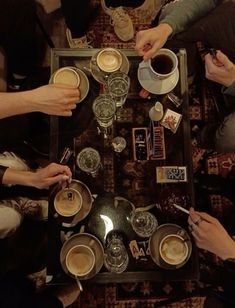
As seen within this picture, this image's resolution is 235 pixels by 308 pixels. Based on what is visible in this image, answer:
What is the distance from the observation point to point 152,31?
→ 5.31ft

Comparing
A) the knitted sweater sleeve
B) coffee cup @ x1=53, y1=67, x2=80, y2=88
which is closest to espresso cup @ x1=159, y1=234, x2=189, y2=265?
coffee cup @ x1=53, y1=67, x2=80, y2=88

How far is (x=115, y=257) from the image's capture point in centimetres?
156

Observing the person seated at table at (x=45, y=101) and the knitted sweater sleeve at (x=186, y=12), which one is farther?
the knitted sweater sleeve at (x=186, y=12)

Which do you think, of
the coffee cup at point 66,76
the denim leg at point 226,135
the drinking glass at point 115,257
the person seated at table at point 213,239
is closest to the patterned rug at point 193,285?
the denim leg at point 226,135

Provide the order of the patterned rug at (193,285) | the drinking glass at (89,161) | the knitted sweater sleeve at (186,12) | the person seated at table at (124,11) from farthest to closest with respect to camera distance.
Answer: the person seated at table at (124,11), the patterned rug at (193,285), the knitted sweater sleeve at (186,12), the drinking glass at (89,161)

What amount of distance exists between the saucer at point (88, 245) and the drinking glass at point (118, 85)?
0.58 meters

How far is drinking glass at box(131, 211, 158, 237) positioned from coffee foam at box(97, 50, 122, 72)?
2.01ft

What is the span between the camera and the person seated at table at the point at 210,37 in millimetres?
1615

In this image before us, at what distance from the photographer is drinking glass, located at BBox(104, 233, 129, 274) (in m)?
1.55

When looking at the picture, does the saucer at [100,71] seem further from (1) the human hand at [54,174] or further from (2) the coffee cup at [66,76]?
(1) the human hand at [54,174]

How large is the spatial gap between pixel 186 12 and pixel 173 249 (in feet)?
Answer: 3.42

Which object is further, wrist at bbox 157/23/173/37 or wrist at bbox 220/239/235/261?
wrist at bbox 157/23/173/37

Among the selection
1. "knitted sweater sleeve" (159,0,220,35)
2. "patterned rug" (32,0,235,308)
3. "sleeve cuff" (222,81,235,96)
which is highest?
"knitted sweater sleeve" (159,0,220,35)

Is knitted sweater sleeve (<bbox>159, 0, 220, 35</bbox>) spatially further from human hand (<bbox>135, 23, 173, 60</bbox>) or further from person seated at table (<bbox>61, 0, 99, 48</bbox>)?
person seated at table (<bbox>61, 0, 99, 48</bbox>)
